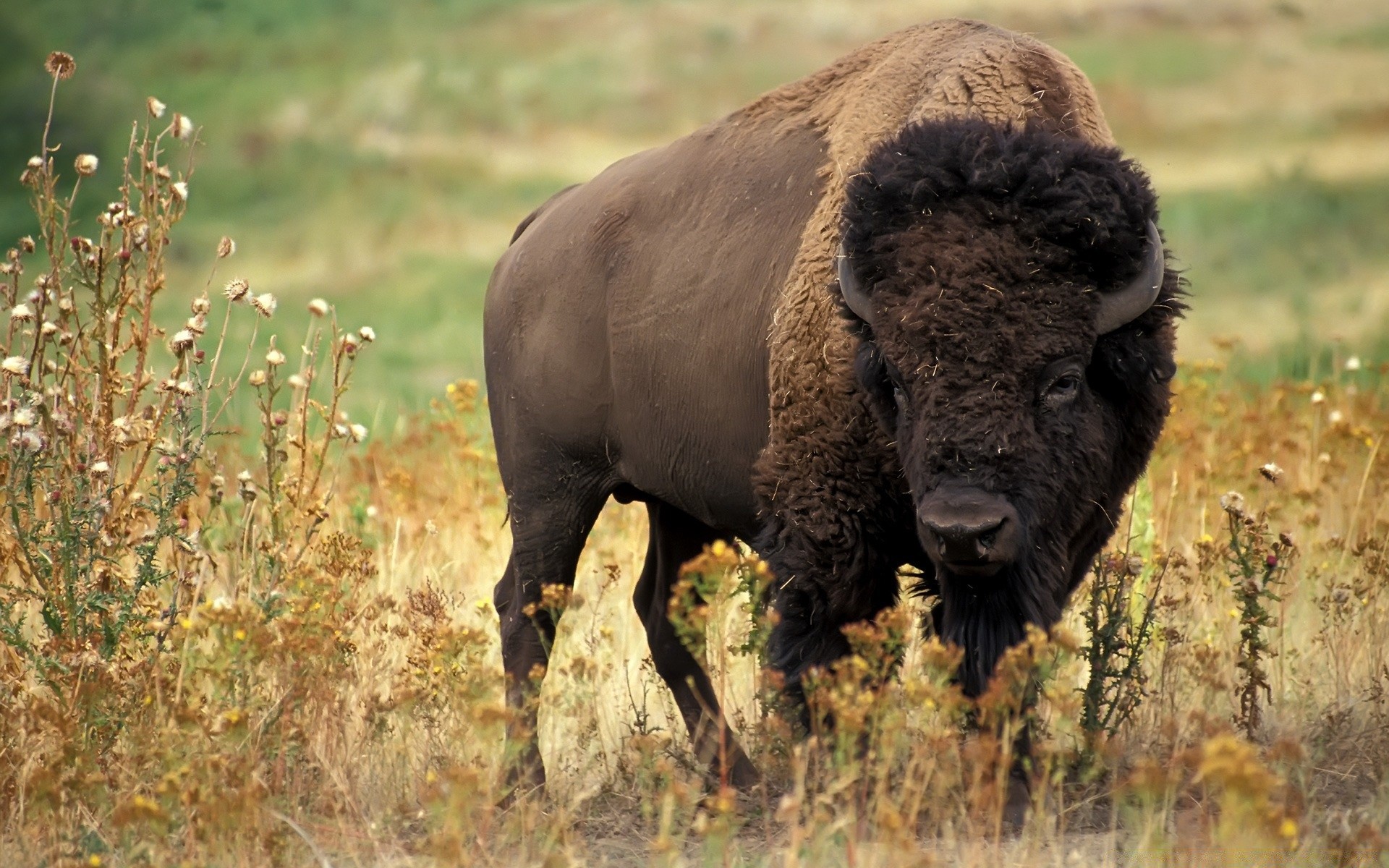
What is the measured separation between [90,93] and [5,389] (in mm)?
32895

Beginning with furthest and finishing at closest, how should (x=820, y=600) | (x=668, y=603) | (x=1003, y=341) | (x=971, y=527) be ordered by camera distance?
(x=668, y=603), (x=820, y=600), (x=1003, y=341), (x=971, y=527)

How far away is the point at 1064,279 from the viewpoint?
14.2 feet

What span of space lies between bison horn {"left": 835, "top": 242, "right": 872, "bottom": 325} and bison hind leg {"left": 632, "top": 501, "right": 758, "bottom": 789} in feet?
5.19

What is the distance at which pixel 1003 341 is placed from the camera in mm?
4219

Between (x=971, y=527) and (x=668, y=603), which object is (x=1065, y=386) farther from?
(x=668, y=603)

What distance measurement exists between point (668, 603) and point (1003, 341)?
2.40m

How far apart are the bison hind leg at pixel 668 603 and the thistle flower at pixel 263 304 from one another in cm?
180

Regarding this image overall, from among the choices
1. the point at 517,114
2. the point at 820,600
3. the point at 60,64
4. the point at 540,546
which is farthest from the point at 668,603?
the point at 517,114

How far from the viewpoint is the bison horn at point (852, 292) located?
4.51 metres

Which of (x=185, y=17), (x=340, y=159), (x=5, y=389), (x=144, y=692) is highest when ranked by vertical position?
(x=185, y=17)

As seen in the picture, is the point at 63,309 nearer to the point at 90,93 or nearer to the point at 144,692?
the point at 144,692

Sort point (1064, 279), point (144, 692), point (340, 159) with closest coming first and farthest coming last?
point (1064, 279)
point (144, 692)
point (340, 159)

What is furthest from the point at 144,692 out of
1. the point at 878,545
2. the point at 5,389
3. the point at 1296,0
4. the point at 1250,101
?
the point at 1296,0

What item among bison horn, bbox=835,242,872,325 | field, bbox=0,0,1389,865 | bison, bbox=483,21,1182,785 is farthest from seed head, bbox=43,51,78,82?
bison horn, bbox=835,242,872,325
